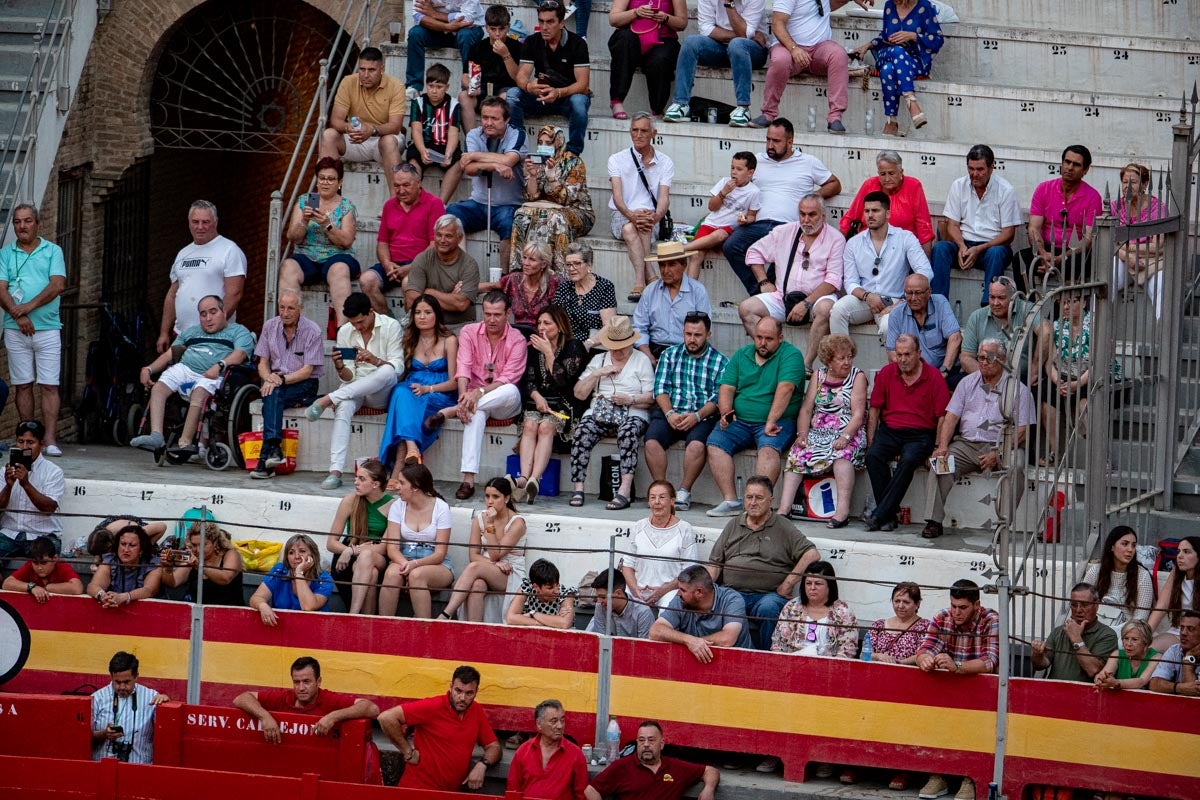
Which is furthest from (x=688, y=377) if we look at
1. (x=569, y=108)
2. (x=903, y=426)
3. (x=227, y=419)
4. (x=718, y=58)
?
(x=718, y=58)

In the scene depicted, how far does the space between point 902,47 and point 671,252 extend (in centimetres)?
349

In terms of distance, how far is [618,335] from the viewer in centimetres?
1462

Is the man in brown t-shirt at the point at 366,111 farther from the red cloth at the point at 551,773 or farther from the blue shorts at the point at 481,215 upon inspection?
the red cloth at the point at 551,773

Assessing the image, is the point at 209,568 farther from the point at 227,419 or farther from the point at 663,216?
the point at 663,216

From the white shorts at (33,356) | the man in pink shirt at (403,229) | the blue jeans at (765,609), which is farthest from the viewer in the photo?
the man in pink shirt at (403,229)

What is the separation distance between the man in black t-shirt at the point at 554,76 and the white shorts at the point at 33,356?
4.20 m

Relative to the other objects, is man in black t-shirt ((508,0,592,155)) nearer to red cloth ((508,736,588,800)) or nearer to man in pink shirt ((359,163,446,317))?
man in pink shirt ((359,163,446,317))

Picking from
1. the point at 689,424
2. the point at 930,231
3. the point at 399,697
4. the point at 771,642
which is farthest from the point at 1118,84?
the point at 399,697

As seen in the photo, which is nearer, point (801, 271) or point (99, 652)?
point (99, 652)

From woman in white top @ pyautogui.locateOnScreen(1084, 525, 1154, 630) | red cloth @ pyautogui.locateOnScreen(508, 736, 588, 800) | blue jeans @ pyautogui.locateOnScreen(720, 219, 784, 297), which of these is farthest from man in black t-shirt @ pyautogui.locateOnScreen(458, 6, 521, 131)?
woman in white top @ pyautogui.locateOnScreen(1084, 525, 1154, 630)

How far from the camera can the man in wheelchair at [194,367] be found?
1511cm

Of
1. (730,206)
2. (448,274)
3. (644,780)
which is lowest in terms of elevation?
(644,780)

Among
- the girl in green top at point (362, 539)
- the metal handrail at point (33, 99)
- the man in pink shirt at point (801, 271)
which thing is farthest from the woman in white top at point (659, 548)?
the metal handrail at point (33, 99)

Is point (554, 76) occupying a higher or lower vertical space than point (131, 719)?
higher
